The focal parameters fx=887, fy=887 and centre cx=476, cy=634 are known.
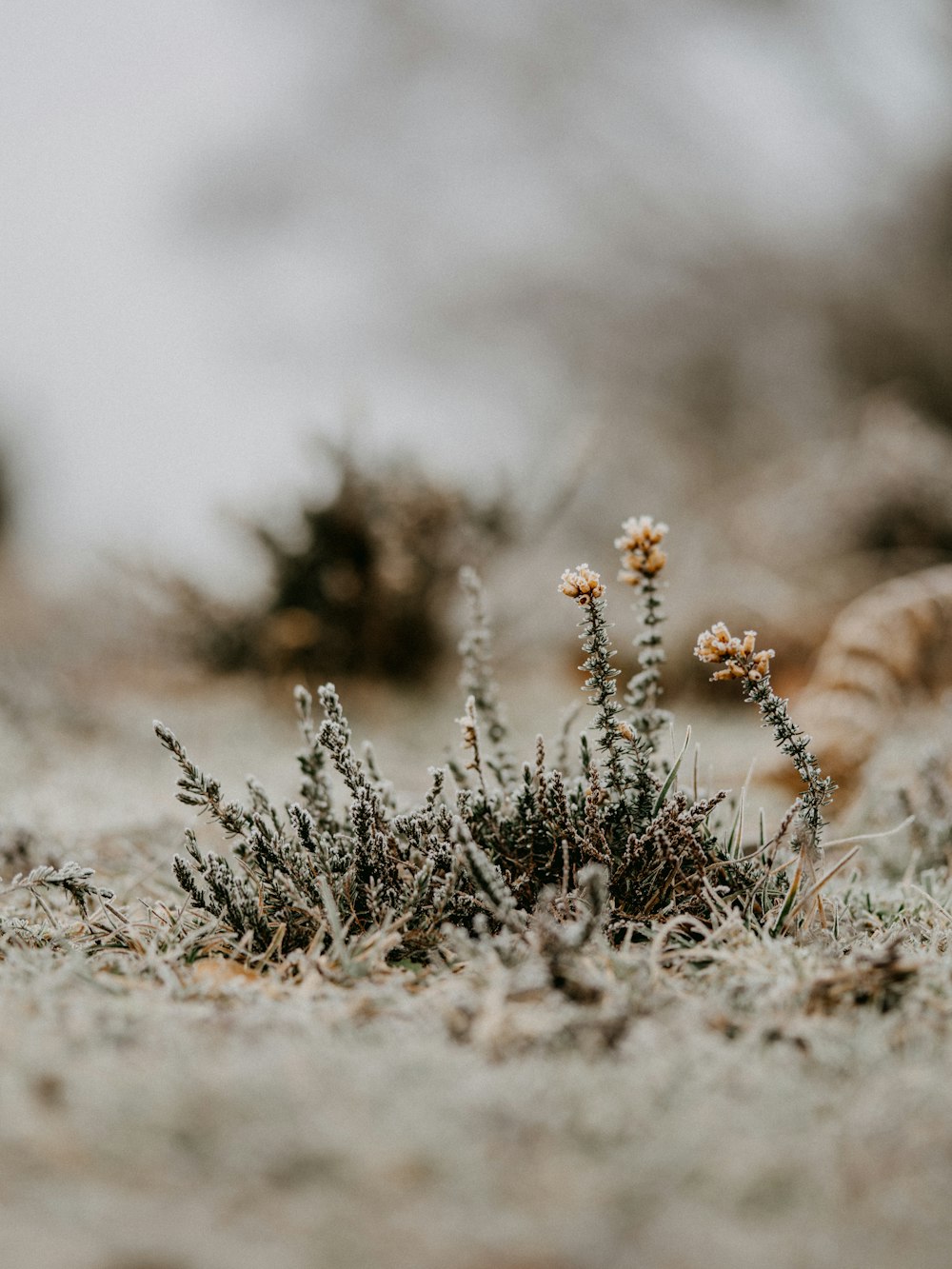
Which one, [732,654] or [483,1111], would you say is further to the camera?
[732,654]

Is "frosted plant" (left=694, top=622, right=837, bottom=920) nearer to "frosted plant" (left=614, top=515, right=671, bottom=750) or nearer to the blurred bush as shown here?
"frosted plant" (left=614, top=515, right=671, bottom=750)

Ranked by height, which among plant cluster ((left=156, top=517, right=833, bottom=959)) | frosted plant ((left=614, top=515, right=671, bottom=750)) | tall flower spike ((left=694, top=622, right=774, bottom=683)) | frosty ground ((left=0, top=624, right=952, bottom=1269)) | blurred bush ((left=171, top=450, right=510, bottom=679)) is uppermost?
blurred bush ((left=171, top=450, right=510, bottom=679))

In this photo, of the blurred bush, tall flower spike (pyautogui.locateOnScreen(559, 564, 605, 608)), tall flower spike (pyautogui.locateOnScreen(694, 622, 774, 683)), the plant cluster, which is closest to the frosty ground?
the plant cluster

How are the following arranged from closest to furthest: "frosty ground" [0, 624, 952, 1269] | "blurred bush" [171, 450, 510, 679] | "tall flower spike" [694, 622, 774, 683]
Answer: "frosty ground" [0, 624, 952, 1269] < "tall flower spike" [694, 622, 774, 683] < "blurred bush" [171, 450, 510, 679]

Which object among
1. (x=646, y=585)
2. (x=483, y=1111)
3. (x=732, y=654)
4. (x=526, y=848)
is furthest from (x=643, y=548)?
(x=483, y=1111)

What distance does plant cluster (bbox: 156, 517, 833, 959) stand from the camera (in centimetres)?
118

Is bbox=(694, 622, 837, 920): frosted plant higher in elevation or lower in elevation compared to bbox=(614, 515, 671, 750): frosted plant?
lower

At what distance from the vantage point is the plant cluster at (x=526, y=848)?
1.18 metres

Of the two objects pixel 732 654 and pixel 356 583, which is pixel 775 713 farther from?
pixel 356 583

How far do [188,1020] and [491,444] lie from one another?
2.98 metres

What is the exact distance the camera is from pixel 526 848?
1.31 metres

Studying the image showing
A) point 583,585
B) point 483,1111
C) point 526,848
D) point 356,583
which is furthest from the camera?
point 356,583

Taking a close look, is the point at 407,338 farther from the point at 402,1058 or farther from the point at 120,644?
the point at 402,1058

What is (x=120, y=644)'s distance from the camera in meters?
3.89
